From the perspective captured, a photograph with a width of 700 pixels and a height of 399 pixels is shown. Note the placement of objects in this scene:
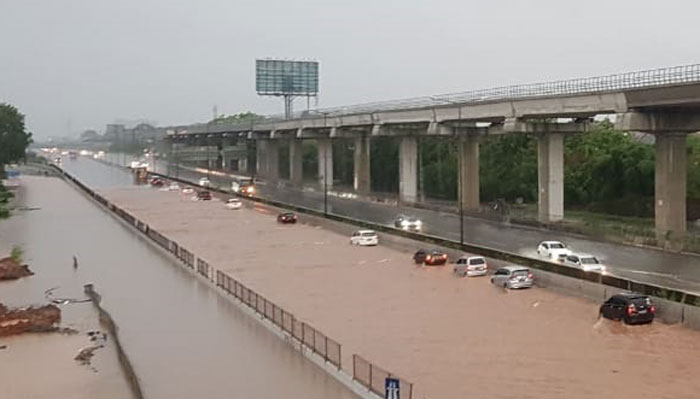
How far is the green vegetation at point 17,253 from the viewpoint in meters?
43.6

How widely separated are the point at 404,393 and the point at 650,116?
997 inches

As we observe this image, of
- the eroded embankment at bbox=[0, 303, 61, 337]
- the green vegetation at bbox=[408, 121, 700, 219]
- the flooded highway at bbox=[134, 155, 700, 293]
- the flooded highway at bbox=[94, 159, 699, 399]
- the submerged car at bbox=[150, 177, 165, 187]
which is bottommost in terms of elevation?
the eroded embankment at bbox=[0, 303, 61, 337]

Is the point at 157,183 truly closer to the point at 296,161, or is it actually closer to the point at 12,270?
the point at 296,161

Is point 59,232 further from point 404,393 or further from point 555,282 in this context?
point 404,393

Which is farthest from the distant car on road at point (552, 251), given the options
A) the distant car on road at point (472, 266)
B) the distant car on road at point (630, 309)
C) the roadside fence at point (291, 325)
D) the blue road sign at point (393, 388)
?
the blue road sign at point (393, 388)

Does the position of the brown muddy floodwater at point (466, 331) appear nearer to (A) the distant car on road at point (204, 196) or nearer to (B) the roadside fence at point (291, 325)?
(B) the roadside fence at point (291, 325)

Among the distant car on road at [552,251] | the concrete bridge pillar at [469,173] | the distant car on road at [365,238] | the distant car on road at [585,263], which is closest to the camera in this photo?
the distant car on road at [585,263]

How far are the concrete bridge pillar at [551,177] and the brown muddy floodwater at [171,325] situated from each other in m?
23.7

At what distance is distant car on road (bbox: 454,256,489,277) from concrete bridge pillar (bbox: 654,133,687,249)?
967 centimetres

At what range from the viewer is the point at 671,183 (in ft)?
123

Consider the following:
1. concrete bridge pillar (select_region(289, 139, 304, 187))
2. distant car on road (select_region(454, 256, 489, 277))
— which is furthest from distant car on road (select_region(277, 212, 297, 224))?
concrete bridge pillar (select_region(289, 139, 304, 187))

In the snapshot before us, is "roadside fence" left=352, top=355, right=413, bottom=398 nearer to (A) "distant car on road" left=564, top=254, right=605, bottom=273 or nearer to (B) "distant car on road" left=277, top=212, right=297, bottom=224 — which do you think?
(A) "distant car on road" left=564, top=254, right=605, bottom=273

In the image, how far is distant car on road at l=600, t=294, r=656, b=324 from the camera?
23297 millimetres

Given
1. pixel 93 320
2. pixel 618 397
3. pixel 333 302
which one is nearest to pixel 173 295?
pixel 93 320
